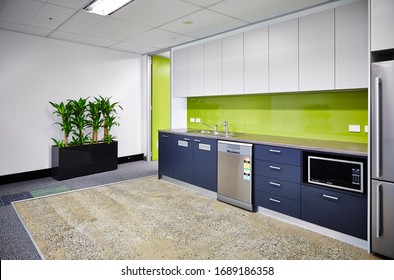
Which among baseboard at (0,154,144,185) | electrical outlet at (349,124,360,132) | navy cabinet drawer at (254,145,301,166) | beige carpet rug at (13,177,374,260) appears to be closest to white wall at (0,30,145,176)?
baseboard at (0,154,144,185)

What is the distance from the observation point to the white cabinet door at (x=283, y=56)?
3283 millimetres

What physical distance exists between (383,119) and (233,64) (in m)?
2.26

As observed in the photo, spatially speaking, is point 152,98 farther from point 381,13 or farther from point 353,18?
point 381,13

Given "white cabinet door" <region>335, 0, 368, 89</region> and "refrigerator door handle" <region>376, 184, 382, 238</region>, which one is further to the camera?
"white cabinet door" <region>335, 0, 368, 89</region>

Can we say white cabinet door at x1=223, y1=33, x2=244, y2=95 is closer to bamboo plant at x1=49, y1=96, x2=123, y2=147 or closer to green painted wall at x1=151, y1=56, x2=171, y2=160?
bamboo plant at x1=49, y1=96, x2=123, y2=147

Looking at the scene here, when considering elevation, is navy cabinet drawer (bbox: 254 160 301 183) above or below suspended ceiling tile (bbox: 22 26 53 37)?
below

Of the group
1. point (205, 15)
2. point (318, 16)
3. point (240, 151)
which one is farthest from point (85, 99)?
point (318, 16)

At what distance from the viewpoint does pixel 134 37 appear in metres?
4.87

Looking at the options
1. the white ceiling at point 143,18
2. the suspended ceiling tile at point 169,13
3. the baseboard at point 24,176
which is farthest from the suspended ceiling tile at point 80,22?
the baseboard at point 24,176

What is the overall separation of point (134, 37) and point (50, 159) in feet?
8.84

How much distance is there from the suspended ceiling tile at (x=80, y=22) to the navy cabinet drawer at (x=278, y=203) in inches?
126

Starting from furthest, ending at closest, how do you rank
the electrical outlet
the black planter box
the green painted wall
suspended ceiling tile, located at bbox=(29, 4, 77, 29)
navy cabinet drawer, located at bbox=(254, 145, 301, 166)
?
the green painted wall < the black planter box < suspended ceiling tile, located at bbox=(29, 4, 77, 29) < the electrical outlet < navy cabinet drawer, located at bbox=(254, 145, 301, 166)

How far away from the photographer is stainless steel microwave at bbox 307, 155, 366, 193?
2.48 metres
